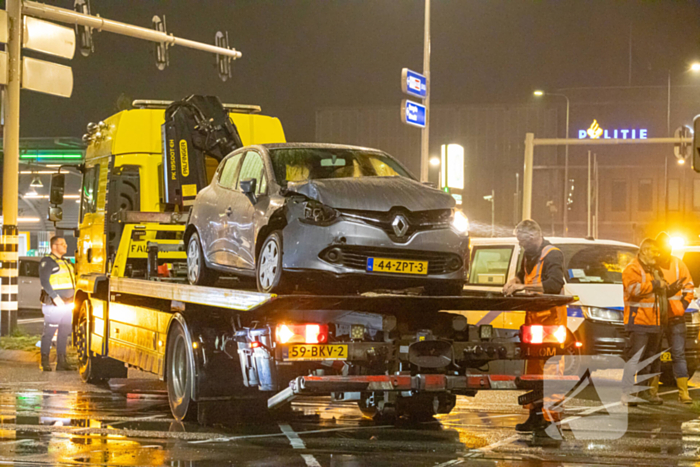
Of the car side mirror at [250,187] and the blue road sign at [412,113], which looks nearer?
the car side mirror at [250,187]

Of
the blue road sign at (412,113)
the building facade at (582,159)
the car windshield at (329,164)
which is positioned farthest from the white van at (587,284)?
the building facade at (582,159)

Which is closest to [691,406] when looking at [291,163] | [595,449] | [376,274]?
[595,449]

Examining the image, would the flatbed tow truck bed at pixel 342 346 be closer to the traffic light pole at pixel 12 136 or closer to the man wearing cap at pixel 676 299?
the man wearing cap at pixel 676 299

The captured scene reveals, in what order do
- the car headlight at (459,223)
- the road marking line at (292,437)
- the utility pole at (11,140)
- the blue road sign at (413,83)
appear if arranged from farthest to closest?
the blue road sign at (413,83) < the utility pole at (11,140) < the car headlight at (459,223) < the road marking line at (292,437)

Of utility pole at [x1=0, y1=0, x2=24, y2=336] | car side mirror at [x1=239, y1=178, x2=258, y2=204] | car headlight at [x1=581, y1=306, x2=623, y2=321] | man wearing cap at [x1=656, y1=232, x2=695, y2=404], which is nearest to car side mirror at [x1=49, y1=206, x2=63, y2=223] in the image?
utility pole at [x1=0, y1=0, x2=24, y2=336]

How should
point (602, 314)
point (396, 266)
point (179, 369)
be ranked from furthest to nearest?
point (602, 314)
point (179, 369)
point (396, 266)

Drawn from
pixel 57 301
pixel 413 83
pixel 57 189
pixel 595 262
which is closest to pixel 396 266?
pixel 595 262

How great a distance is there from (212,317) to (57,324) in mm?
5576

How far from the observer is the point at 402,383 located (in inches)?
274

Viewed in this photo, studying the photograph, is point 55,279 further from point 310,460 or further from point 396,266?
point 310,460

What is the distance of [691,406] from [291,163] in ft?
15.3

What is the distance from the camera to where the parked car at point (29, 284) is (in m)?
26.2

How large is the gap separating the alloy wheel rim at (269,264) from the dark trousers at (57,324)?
615 cm

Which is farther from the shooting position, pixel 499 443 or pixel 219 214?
pixel 219 214
